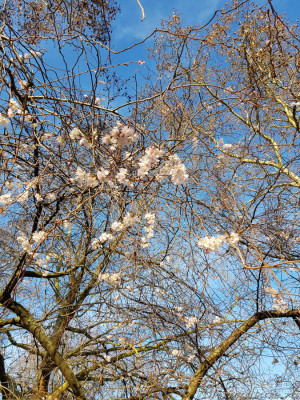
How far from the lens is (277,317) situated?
13.0ft

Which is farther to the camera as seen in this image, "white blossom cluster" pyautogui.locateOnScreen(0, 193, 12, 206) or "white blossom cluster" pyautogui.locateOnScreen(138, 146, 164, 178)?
"white blossom cluster" pyautogui.locateOnScreen(0, 193, 12, 206)

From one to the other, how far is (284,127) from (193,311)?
15.5 feet

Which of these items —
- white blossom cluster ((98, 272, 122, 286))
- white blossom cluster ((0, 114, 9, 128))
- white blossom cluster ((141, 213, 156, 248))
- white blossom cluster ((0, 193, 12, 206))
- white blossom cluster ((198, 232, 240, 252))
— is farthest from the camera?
white blossom cluster ((98, 272, 122, 286))

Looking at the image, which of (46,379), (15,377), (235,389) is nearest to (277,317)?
(235,389)

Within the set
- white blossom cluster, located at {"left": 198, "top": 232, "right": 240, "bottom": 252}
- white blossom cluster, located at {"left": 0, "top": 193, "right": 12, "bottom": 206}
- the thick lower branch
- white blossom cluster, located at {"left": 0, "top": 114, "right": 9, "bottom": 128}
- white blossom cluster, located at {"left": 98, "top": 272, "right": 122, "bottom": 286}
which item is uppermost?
white blossom cluster, located at {"left": 0, "top": 114, "right": 9, "bottom": 128}

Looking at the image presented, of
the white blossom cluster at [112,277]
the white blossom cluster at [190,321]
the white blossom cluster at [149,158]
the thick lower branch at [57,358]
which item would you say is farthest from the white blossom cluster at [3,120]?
the white blossom cluster at [190,321]

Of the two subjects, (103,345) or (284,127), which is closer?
(103,345)

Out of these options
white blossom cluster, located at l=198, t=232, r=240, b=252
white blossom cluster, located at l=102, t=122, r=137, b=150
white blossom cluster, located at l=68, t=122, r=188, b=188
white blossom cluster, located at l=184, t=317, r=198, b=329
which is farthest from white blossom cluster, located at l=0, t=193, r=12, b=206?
white blossom cluster, located at l=184, t=317, r=198, b=329

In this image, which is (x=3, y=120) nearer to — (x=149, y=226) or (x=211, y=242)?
(x=149, y=226)

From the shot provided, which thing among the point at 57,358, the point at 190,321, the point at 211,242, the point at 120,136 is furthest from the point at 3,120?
the point at 190,321

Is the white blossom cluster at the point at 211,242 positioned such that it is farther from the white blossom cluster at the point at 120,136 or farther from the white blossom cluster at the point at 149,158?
the white blossom cluster at the point at 120,136

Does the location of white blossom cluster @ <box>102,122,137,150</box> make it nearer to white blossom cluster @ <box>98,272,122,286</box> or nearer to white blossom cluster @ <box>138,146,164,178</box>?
white blossom cluster @ <box>138,146,164,178</box>

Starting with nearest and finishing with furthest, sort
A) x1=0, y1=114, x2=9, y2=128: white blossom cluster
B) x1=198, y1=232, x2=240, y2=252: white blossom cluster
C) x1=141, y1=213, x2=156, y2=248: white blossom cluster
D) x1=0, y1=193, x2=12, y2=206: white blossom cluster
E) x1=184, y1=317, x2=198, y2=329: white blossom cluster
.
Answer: x1=198, y1=232, x2=240, y2=252: white blossom cluster < x1=0, y1=114, x2=9, y2=128: white blossom cluster < x1=0, y1=193, x2=12, y2=206: white blossom cluster < x1=141, y1=213, x2=156, y2=248: white blossom cluster < x1=184, y1=317, x2=198, y2=329: white blossom cluster

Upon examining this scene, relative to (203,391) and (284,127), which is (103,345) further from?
(284,127)
